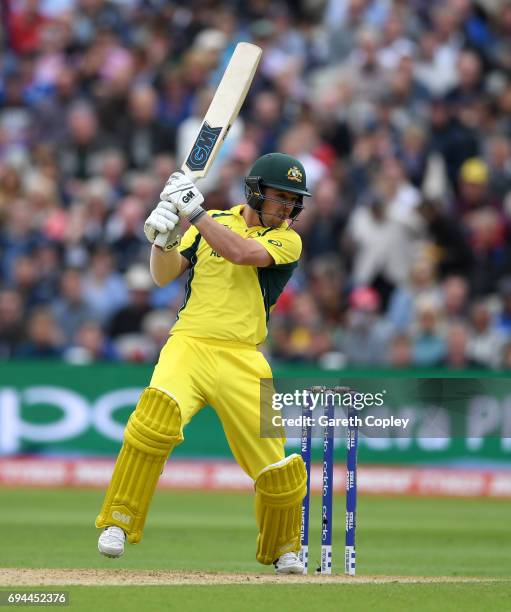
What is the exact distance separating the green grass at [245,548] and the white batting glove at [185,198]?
1.71m

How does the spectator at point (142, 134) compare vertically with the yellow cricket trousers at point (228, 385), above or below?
above

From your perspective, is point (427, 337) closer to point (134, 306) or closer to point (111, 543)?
point (134, 306)

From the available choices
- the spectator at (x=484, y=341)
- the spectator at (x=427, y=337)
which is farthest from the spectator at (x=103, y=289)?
the spectator at (x=484, y=341)

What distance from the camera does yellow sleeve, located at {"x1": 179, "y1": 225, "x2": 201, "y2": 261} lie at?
7.39m

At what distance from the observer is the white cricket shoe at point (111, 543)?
698 centimetres

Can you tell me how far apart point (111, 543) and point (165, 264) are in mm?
1343

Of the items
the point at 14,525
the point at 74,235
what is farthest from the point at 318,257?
the point at 14,525

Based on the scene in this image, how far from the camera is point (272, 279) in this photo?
293 inches

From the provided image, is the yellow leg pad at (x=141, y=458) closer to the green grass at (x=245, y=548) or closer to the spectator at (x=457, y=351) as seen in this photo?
the green grass at (x=245, y=548)

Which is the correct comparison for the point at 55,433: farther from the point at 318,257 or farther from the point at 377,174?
the point at 377,174

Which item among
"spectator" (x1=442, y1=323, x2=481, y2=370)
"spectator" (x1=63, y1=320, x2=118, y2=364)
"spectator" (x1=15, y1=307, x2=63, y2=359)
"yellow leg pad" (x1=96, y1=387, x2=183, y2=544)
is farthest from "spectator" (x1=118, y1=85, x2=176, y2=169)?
"yellow leg pad" (x1=96, y1=387, x2=183, y2=544)

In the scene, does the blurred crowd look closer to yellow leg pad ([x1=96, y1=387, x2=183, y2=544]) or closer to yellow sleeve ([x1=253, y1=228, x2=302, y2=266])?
yellow sleeve ([x1=253, y1=228, x2=302, y2=266])

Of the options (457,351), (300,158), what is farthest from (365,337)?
(300,158)

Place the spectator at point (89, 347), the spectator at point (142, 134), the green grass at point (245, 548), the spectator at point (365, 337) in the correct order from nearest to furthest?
the green grass at point (245, 548) < the spectator at point (365, 337) < the spectator at point (89, 347) < the spectator at point (142, 134)
